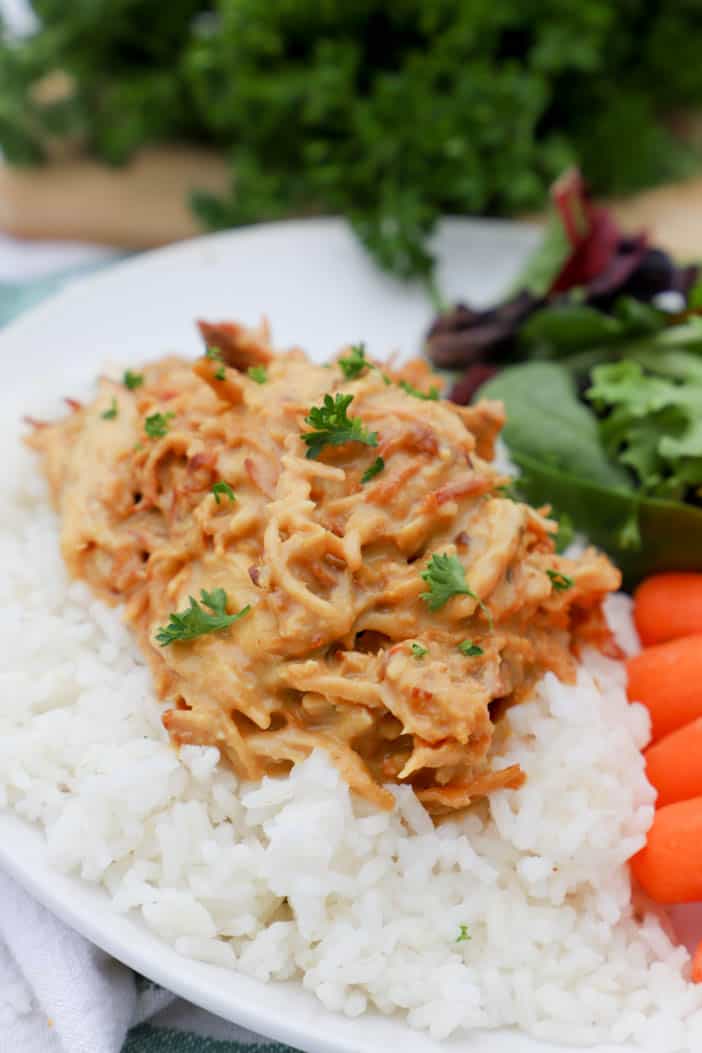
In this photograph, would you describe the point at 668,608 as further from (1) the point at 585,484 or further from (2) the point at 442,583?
(2) the point at 442,583

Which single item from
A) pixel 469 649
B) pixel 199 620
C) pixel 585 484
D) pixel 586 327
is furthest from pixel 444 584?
pixel 586 327

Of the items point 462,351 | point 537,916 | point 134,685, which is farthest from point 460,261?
point 537,916

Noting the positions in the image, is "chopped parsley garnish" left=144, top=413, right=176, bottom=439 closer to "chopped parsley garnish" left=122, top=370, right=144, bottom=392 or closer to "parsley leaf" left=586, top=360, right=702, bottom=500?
"chopped parsley garnish" left=122, top=370, right=144, bottom=392

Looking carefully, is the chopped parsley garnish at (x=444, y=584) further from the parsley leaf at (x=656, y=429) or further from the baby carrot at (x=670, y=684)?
the parsley leaf at (x=656, y=429)

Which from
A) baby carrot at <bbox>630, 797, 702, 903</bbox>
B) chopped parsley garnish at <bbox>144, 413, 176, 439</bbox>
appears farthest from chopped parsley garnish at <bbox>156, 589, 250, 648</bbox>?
baby carrot at <bbox>630, 797, 702, 903</bbox>

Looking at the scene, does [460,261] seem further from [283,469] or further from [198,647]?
[198,647]

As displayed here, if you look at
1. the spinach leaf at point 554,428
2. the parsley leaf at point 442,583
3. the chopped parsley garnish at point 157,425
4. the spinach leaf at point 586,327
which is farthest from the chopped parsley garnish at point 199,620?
the spinach leaf at point 586,327
